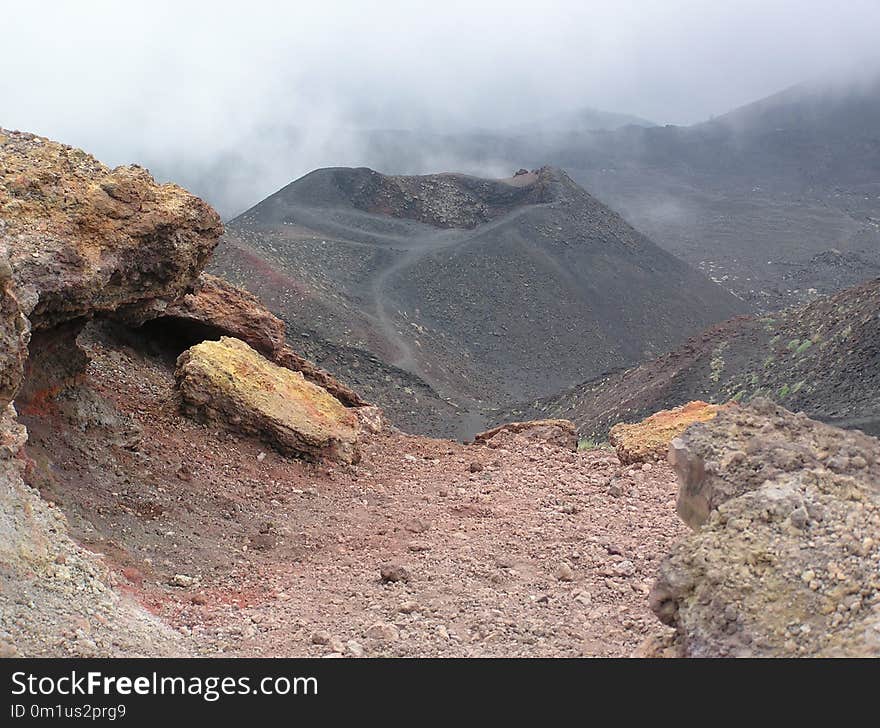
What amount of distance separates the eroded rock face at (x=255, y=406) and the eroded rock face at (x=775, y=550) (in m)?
6.26

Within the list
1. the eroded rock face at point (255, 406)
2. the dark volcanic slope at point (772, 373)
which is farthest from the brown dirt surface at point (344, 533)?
the dark volcanic slope at point (772, 373)

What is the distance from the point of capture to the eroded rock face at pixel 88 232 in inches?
298

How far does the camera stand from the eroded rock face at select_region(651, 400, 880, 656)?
3.79 metres

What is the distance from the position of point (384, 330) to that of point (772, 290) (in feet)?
96.6

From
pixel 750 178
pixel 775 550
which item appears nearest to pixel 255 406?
pixel 775 550

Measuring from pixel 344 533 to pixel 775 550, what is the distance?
539cm

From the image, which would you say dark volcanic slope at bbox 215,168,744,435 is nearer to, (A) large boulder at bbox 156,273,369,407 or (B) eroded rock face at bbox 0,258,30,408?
(A) large boulder at bbox 156,273,369,407

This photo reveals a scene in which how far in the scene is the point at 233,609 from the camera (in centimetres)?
641

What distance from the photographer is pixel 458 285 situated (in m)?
43.7

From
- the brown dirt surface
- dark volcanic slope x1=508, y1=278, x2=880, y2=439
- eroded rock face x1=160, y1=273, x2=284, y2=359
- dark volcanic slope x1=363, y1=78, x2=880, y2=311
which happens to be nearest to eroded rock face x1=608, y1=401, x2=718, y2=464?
the brown dirt surface

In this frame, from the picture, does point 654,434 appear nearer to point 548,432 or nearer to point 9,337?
point 548,432

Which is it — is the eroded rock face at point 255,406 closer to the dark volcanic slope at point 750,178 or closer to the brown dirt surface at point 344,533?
the brown dirt surface at point 344,533

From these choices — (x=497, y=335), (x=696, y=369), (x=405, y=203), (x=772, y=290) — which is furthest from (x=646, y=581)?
(x=772, y=290)

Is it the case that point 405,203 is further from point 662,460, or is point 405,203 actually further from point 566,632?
point 566,632
